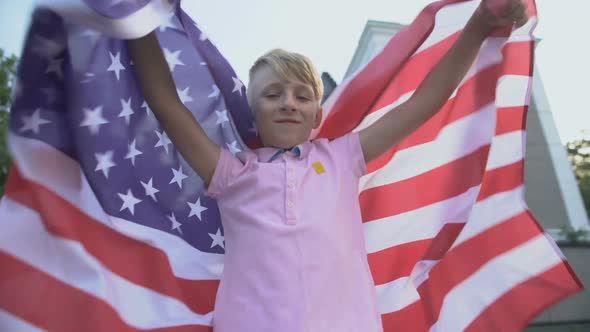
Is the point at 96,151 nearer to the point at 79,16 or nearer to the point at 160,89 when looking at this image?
the point at 160,89

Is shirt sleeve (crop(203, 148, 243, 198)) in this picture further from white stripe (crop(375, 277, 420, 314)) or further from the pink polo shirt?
white stripe (crop(375, 277, 420, 314))

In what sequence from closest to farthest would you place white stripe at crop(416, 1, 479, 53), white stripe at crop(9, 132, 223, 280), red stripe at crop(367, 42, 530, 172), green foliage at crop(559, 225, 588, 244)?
white stripe at crop(9, 132, 223, 280) < red stripe at crop(367, 42, 530, 172) < white stripe at crop(416, 1, 479, 53) < green foliage at crop(559, 225, 588, 244)

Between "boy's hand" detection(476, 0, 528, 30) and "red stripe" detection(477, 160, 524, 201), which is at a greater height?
"boy's hand" detection(476, 0, 528, 30)

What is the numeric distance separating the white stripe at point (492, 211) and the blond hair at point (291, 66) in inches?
33.2

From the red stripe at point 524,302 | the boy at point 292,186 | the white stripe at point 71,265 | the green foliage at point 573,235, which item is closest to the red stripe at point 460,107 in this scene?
the boy at point 292,186

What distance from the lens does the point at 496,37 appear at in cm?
184

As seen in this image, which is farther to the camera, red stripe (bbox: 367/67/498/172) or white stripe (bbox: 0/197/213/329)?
red stripe (bbox: 367/67/498/172)

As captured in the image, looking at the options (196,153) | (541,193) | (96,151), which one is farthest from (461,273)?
(541,193)

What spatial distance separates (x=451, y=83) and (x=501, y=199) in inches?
23.1

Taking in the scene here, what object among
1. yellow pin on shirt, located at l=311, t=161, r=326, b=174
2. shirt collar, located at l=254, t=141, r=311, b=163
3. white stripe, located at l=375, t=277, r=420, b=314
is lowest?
white stripe, located at l=375, t=277, r=420, b=314

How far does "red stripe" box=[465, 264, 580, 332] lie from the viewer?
6.19 feet

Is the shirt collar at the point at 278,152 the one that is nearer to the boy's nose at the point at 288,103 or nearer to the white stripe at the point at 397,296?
the boy's nose at the point at 288,103

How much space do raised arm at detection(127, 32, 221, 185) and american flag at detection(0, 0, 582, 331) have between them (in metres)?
0.14

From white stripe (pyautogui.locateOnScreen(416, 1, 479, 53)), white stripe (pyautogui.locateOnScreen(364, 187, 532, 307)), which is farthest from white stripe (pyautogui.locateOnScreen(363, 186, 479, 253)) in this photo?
white stripe (pyautogui.locateOnScreen(416, 1, 479, 53))
